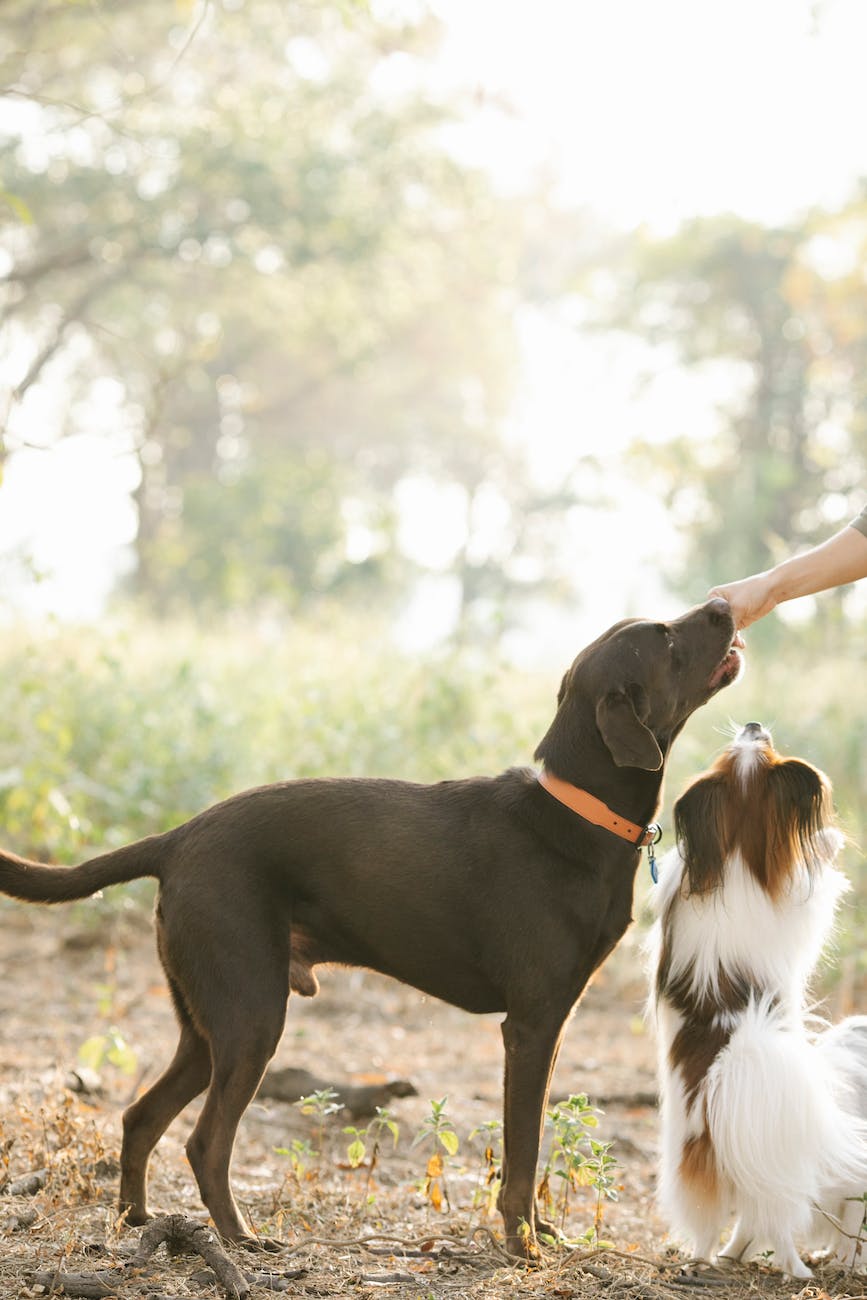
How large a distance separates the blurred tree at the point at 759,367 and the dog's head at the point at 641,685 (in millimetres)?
19307

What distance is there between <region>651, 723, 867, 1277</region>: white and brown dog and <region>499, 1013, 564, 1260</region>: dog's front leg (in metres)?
0.41

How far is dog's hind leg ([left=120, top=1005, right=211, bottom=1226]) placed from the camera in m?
3.61

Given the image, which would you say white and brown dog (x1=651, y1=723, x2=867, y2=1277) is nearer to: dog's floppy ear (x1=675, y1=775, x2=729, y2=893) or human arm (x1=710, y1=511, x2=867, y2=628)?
dog's floppy ear (x1=675, y1=775, x2=729, y2=893)

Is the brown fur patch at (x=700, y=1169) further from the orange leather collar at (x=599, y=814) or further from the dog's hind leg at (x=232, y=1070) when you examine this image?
the dog's hind leg at (x=232, y=1070)

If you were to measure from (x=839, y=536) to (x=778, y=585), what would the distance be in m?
0.24

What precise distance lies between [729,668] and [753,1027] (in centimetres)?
98

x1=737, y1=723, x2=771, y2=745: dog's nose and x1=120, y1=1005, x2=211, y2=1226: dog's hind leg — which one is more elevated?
x1=737, y1=723, x2=771, y2=745: dog's nose

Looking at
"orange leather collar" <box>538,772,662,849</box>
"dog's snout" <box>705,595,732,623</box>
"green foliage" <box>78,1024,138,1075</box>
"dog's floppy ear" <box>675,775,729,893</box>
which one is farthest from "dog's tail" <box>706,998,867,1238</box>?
"green foliage" <box>78,1024,138,1075</box>

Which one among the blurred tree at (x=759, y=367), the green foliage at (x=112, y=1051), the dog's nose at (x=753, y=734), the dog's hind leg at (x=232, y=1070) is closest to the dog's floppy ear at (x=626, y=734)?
the dog's nose at (x=753, y=734)

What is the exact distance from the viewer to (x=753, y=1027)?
355 cm

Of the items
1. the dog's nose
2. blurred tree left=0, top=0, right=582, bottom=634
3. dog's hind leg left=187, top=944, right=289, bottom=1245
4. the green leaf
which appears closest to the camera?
dog's hind leg left=187, top=944, right=289, bottom=1245

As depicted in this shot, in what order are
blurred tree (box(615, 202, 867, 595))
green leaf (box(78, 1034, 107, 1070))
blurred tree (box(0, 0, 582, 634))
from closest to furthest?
1. green leaf (box(78, 1034, 107, 1070))
2. blurred tree (box(0, 0, 582, 634))
3. blurred tree (box(615, 202, 867, 595))

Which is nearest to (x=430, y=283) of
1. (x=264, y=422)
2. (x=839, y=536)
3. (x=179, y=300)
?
(x=179, y=300)

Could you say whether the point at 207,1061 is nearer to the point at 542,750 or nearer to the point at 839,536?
the point at 542,750
